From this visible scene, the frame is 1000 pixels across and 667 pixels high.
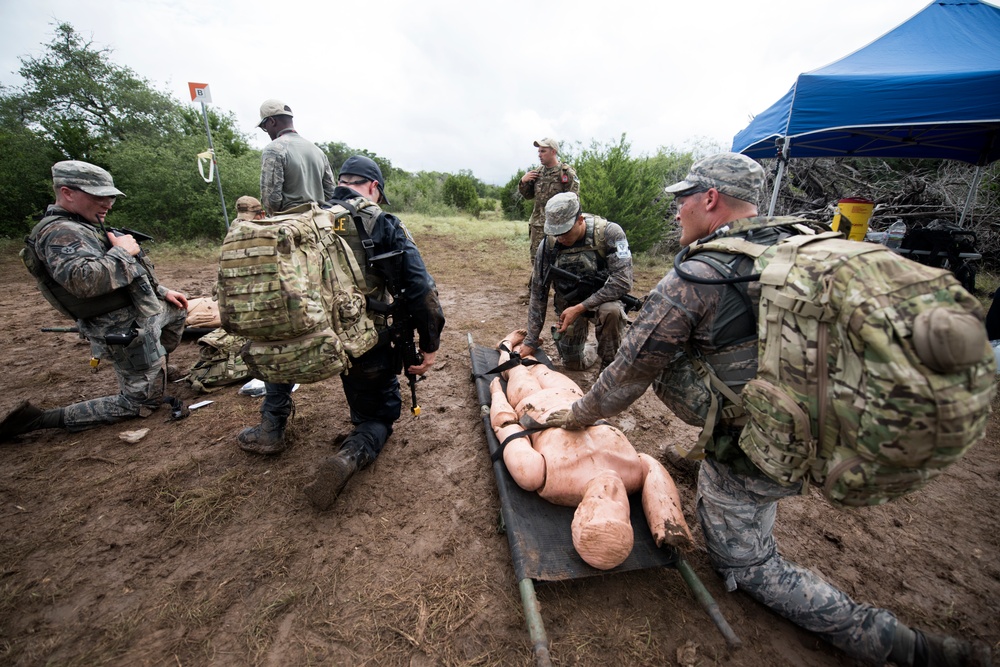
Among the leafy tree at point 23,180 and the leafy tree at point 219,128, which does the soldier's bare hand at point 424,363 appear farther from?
the leafy tree at point 219,128

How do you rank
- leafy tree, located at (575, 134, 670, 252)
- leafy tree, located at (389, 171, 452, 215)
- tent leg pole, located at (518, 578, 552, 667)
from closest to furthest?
tent leg pole, located at (518, 578, 552, 667)
leafy tree, located at (575, 134, 670, 252)
leafy tree, located at (389, 171, 452, 215)

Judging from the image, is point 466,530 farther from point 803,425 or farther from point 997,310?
point 997,310

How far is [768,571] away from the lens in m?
1.87

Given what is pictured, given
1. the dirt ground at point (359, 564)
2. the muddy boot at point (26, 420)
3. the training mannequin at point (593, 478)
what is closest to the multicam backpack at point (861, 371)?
the training mannequin at point (593, 478)

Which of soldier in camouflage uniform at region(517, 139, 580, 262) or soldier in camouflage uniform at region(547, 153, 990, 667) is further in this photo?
soldier in camouflage uniform at region(517, 139, 580, 262)

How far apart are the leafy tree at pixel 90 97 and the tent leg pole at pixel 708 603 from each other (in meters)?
18.5

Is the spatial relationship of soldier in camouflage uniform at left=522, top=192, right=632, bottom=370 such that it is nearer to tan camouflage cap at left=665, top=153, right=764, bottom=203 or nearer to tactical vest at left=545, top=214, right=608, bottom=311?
tactical vest at left=545, top=214, right=608, bottom=311

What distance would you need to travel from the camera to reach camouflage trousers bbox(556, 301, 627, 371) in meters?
3.89

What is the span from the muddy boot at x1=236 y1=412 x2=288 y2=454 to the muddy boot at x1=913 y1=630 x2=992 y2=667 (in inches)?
142

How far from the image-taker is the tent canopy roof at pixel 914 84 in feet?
13.5

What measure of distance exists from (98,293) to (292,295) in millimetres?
1974

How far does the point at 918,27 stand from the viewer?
15.9 feet

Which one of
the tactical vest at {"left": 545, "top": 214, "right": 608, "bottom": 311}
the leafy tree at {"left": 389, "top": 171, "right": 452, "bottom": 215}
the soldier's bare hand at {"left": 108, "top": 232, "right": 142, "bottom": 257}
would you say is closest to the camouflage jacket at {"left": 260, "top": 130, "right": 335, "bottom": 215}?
the soldier's bare hand at {"left": 108, "top": 232, "right": 142, "bottom": 257}

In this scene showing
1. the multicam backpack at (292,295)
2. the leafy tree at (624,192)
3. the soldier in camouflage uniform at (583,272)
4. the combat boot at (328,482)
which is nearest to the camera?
the multicam backpack at (292,295)
